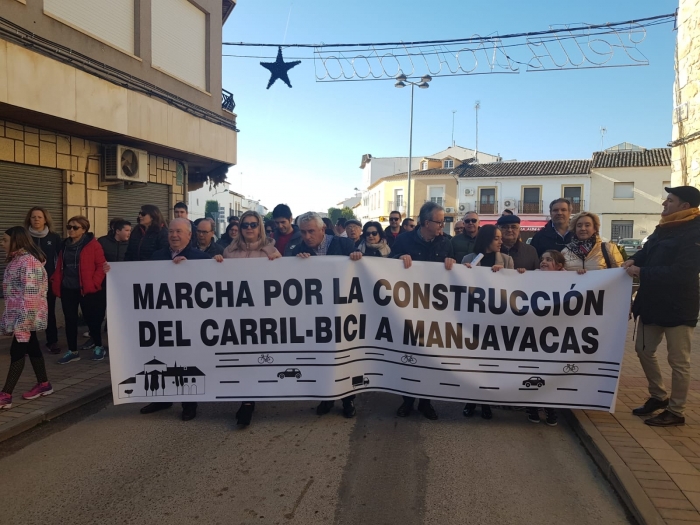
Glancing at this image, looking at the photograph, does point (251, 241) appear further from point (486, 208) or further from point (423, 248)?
point (486, 208)

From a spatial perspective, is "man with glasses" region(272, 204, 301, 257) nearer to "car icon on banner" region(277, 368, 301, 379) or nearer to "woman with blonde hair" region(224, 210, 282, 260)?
"woman with blonde hair" region(224, 210, 282, 260)

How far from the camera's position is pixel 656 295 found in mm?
4449

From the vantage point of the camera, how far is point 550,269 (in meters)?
4.98

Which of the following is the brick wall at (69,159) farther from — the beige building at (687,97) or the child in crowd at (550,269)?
the beige building at (687,97)

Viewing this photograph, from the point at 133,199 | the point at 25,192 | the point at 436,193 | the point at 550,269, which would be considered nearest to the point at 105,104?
the point at 25,192

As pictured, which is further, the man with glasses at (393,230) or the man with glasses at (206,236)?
the man with glasses at (393,230)

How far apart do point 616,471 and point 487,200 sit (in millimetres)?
49128

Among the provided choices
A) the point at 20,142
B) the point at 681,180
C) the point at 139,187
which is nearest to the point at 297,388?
the point at 20,142

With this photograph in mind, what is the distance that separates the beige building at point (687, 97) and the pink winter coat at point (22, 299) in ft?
36.9

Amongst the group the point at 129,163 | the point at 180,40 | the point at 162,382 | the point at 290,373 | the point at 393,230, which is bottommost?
the point at 162,382

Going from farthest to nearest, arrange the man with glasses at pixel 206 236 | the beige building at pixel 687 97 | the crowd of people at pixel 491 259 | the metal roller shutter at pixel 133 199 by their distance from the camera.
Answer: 1. the metal roller shutter at pixel 133 199
2. the beige building at pixel 687 97
3. the man with glasses at pixel 206 236
4. the crowd of people at pixel 491 259

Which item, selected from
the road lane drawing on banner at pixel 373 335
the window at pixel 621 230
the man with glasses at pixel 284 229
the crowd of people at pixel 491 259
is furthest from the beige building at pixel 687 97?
the window at pixel 621 230

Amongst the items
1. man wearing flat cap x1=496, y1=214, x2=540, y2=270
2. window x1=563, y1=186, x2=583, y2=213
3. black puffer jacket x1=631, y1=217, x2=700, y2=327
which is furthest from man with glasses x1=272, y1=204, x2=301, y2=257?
window x1=563, y1=186, x2=583, y2=213

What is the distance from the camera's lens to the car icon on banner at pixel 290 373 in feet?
15.4
